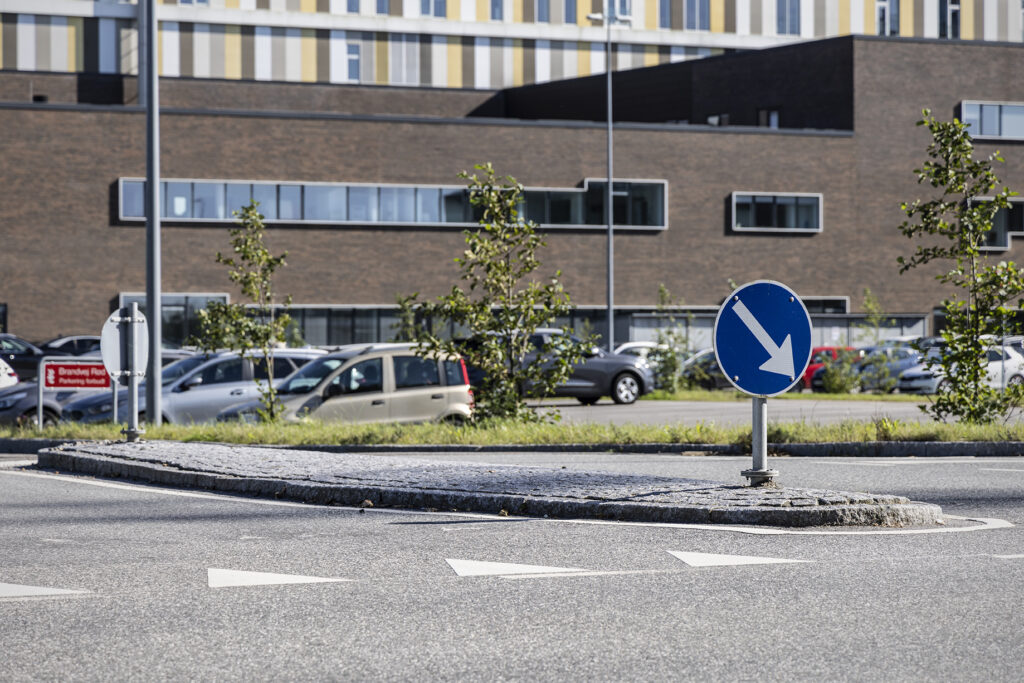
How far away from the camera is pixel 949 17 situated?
6312cm

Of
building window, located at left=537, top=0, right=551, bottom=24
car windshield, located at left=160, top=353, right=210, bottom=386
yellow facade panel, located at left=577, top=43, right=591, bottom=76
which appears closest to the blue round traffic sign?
car windshield, located at left=160, top=353, right=210, bottom=386

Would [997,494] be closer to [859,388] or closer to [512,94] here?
[859,388]

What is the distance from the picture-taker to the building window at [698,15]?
2422 inches

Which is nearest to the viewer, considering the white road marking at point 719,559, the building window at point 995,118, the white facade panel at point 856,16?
the white road marking at point 719,559

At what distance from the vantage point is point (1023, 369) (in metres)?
26.6

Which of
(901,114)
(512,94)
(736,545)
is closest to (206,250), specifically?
(512,94)

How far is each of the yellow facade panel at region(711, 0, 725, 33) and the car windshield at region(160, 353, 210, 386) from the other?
4431 centimetres

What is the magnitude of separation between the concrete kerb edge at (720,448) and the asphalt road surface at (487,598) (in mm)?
4750

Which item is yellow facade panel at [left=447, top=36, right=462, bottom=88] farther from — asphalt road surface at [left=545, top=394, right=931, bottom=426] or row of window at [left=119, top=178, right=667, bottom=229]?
asphalt road surface at [left=545, top=394, right=931, bottom=426]

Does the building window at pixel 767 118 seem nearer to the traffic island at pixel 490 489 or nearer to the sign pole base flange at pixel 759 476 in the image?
the traffic island at pixel 490 489

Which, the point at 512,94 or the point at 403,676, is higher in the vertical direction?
the point at 512,94

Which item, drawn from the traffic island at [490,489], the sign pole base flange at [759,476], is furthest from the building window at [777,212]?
the sign pole base flange at [759,476]

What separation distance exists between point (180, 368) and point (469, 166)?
2488 centimetres

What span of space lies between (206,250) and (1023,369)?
24984mm
